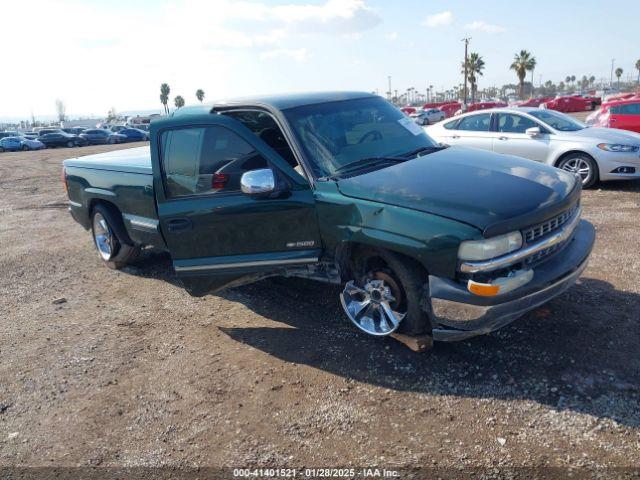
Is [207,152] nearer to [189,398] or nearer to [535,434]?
[189,398]

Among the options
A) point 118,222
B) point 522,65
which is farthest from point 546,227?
point 522,65

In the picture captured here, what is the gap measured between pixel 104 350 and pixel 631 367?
412 cm

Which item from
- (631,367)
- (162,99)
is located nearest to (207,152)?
(631,367)

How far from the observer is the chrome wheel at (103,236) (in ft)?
21.2

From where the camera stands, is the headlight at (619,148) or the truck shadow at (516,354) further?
the headlight at (619,148)

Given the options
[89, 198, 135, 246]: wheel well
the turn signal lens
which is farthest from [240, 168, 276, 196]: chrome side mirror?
[89, 198, 135, 246]: wheel well

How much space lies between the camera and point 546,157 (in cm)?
916

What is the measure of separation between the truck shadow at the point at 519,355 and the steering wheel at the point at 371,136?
158cm

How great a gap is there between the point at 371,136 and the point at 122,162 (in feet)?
10.2

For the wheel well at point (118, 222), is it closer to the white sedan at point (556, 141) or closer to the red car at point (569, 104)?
the white sedan at point (556, 141)

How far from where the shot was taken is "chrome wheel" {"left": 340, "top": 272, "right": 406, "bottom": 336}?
12.5ft

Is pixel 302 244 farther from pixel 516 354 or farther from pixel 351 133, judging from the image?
pixel 516 354

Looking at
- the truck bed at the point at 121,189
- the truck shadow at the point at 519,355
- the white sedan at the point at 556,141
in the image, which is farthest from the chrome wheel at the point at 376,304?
the white sedan at the point at 556,141

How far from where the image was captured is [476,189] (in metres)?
3.55
